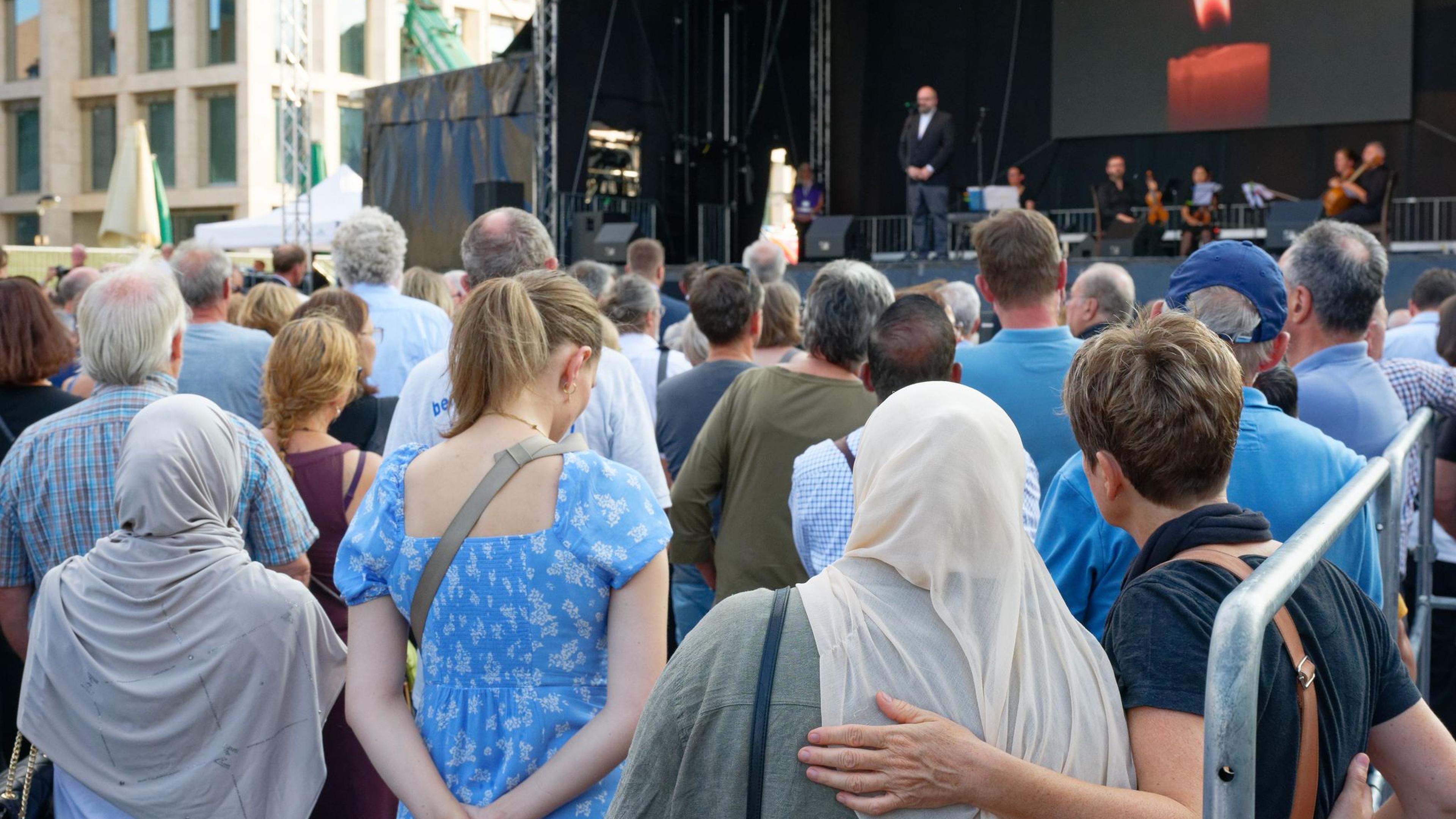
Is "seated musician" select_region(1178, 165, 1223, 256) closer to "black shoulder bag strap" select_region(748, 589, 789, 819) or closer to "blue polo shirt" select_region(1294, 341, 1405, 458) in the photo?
"blue polo shirt" select_region(1294, 341, 1405, 458)

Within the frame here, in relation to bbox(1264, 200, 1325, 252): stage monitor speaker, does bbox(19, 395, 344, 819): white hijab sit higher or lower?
lower

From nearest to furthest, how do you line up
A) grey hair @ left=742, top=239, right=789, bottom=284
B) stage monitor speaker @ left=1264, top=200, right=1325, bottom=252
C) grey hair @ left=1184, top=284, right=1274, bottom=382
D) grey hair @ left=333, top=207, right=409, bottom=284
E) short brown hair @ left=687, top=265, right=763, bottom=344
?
grey hair @ left=1184, top=284, right=1274, bottom=382 → short brown hair @ left=687, top=265, right=763, bottom=344 → grey hair @ left=333, top=207, right=409, bottom=284 → grey hair @ left=742, top=239, right=789, bottom=284 → stage monitor speaker @ left=1264, top=200, right=1325, bottom=252

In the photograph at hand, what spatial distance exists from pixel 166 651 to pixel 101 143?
116 ft

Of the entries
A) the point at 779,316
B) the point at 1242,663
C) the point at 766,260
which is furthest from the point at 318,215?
the point at 1242,663

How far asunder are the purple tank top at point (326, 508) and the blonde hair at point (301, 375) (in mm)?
48

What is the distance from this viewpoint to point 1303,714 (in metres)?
1.41

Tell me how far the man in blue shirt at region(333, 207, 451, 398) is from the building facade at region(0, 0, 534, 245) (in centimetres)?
2800

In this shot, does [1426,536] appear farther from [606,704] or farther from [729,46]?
[729,46]

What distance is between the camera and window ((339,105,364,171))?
3244 centimetres

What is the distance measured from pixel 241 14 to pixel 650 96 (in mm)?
21335

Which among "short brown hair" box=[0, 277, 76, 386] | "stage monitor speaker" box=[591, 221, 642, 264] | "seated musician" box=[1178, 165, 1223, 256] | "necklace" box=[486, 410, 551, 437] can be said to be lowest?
"necklace" box=[486, 410, 551, 437]

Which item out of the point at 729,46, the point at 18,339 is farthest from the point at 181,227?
the point at 18,339

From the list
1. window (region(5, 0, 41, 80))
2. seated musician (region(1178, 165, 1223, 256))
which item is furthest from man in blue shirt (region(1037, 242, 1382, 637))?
window (region(5, 0, 41, 80))

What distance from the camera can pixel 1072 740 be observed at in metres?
1.34
